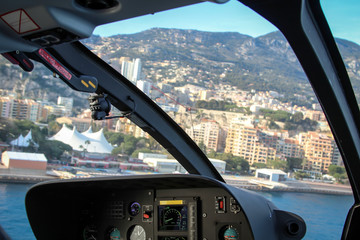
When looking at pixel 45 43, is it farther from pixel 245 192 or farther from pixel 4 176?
→ pixel 4 176

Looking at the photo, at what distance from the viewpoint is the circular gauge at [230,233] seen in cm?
214

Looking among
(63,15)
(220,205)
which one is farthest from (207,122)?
(63,15)

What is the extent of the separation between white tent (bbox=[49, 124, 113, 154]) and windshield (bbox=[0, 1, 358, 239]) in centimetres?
1

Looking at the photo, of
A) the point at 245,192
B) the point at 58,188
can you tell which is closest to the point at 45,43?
the point at 245,192

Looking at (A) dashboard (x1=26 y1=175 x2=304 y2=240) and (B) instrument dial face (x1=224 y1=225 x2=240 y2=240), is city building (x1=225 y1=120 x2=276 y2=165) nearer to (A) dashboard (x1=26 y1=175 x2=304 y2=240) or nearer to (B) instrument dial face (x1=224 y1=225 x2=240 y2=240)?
(A) dashboard (x1=26 y1=175 x2=304 y2=240)

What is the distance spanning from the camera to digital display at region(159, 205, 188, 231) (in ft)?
7.66

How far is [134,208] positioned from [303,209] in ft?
6.79

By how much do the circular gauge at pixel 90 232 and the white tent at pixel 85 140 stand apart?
1548 millimetres

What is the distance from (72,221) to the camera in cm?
254

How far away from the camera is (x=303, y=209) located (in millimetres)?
3791

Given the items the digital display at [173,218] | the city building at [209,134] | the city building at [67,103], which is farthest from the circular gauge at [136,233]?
the city building at [67,103]

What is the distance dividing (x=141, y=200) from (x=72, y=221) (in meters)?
0.51

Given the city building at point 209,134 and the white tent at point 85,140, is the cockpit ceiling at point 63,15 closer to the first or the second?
the city building at point 209,134

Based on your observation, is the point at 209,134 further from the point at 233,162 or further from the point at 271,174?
the point at 271,174
